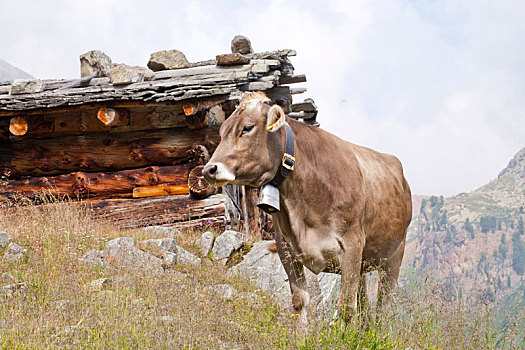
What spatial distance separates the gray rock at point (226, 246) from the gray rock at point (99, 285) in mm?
2163

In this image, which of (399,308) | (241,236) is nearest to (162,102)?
(241,236)

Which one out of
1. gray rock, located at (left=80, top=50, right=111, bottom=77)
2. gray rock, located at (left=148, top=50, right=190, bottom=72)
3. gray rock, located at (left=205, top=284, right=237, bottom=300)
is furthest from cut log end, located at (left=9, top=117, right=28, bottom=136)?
gray rock, located at (left=205, top=284, right=237, bottom=300)

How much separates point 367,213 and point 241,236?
4490mm

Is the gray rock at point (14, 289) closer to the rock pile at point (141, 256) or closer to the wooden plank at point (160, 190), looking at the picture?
the rock pile at point (141, 256)

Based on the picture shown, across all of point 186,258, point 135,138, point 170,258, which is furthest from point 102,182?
point 170,258

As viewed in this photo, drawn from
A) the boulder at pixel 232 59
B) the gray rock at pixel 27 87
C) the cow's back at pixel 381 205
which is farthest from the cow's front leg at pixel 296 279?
the gray rock at pixel 27 87

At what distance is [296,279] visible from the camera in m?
4.23

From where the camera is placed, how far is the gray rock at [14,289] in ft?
16.5

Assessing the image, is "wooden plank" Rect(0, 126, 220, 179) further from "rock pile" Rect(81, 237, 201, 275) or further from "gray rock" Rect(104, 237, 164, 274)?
"gray rock" Rect(104, 237, 164, 274)

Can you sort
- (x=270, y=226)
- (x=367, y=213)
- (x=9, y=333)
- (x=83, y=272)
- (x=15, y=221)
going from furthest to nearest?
(x=270, y=226) < (x=15, y=221) < (x=83, y=272) < (x=367, y=213) < (x=9, y=333)

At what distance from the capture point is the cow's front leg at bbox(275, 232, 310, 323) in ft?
13.6

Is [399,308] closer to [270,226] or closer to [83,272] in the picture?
[83,272]

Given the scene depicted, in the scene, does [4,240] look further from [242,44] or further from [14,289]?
[242,44]

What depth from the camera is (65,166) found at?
10.9m
